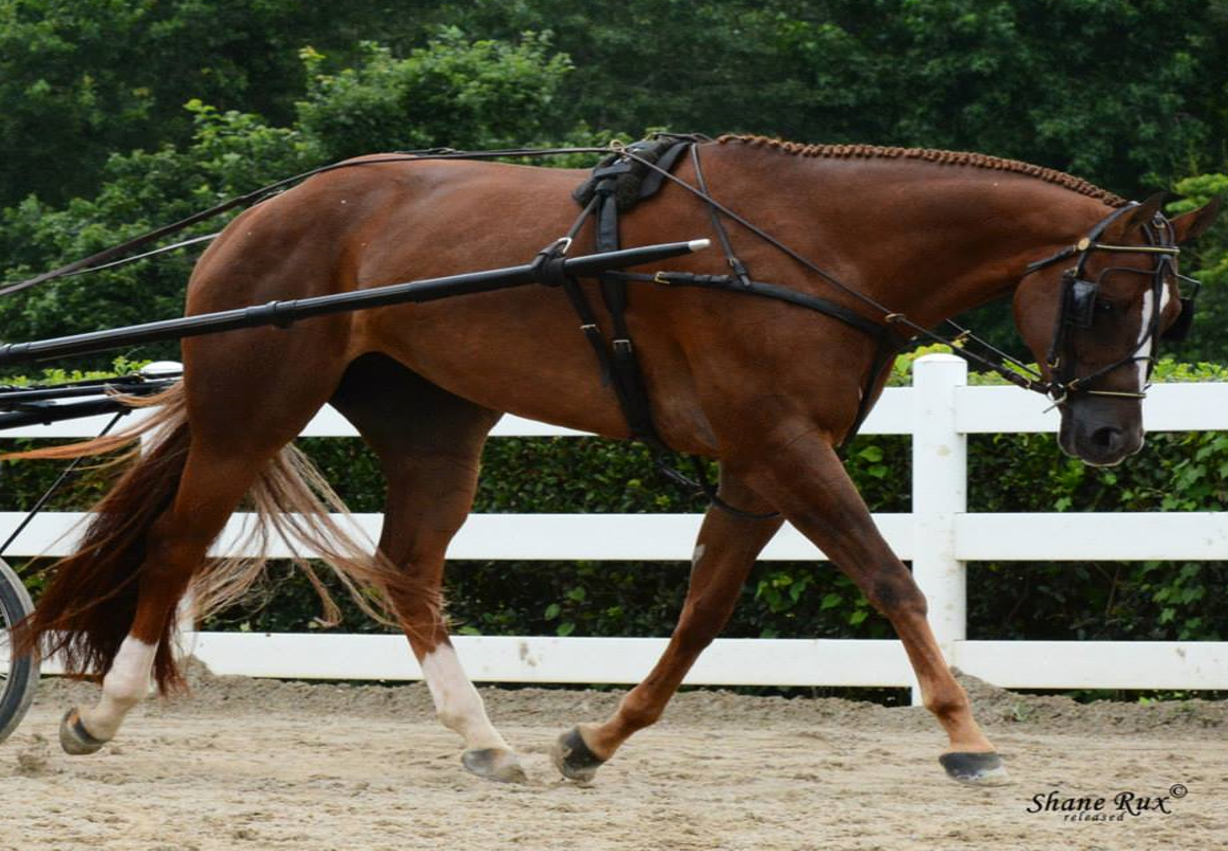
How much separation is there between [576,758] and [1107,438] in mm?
1765

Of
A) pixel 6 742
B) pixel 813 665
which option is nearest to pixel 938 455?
pixel 813 665

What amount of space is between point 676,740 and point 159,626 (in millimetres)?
1779

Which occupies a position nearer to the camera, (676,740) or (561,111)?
(676,740)

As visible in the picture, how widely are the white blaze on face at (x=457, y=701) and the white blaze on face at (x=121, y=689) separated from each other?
0.84 m

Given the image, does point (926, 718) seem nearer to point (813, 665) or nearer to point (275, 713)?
point (813, 665)

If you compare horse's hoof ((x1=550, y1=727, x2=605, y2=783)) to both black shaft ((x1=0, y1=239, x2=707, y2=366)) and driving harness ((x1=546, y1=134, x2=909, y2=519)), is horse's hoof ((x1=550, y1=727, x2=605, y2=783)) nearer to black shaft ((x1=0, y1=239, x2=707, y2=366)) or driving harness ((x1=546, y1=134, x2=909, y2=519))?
driving harness ((x1=546, y1=134, x2=909, y2=519))

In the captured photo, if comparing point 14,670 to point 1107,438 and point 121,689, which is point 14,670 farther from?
point 1107,438

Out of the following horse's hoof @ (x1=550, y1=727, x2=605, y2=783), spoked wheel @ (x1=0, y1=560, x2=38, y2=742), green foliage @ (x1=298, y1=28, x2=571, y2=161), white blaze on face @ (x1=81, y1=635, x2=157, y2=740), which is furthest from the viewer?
green foliage @ (x1=298, y1=28, x2=571, y2=161)

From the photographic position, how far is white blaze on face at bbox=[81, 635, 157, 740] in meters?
4.95

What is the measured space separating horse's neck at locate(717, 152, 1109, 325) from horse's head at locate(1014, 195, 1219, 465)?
12cm

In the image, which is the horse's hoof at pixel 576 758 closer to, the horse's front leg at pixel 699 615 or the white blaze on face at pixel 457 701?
the horse's front leg at pixel 699 615

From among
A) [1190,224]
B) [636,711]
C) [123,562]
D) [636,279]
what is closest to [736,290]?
[636,279]

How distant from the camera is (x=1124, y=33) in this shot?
70.8 ft

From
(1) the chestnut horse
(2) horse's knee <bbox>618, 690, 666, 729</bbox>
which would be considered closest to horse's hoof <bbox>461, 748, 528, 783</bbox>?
(1) the chestnut horse
